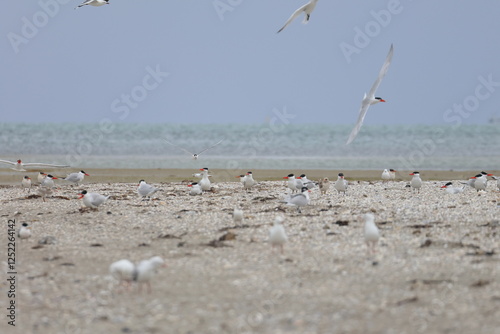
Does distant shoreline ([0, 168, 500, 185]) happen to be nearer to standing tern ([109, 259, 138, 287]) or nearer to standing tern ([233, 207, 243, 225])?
standing tern ([233, 207, 243, 225])

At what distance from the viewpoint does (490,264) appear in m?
7.43

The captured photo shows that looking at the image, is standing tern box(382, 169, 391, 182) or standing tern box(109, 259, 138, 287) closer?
standing tern box(109, 259, 138, 287)

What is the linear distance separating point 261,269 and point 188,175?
15.8m

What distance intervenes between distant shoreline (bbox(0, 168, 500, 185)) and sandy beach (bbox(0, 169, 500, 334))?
7.77 m

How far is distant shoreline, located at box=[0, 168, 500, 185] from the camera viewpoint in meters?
21.5

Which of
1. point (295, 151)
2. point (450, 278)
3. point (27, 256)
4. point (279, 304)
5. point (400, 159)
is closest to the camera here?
point (279, 304)

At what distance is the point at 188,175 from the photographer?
2322cm

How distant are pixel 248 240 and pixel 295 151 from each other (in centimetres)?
3061

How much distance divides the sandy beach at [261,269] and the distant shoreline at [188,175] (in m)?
7.77

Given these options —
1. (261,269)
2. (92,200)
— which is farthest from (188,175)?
(261,269)

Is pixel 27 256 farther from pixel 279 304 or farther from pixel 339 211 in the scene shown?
pixel 339 211

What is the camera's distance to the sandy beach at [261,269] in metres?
5.85

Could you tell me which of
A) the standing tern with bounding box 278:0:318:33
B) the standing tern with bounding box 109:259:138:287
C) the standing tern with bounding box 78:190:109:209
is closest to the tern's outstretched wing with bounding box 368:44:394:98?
the standing tern with bounding box 278:0:318:33

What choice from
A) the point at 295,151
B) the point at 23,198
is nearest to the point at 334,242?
the point at 23,198
